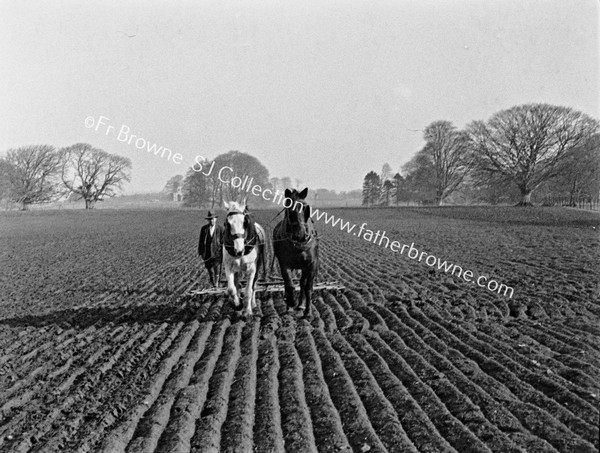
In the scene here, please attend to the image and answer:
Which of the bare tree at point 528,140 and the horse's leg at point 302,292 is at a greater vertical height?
the bare tree at point 528,140

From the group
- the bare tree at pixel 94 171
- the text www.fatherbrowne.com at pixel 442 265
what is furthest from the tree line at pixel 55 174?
the text www.fatherbrowne.com at pixel 442 265

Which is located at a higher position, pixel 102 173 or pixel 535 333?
pixel 102 173

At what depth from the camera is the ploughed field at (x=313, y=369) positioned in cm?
357

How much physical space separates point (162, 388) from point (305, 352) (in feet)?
5.96

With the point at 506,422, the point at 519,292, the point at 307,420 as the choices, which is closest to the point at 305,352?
the point at 307,420

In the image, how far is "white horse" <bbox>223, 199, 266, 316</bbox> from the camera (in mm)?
6852

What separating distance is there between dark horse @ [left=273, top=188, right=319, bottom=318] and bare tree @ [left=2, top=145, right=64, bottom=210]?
149 feet

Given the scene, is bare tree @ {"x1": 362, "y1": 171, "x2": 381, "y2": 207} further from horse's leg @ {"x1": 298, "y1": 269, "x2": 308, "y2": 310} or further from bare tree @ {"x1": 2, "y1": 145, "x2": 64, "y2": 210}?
horse's leg @ {"x1": 298, "y1": 269, "x2": 308, "y2": 310}

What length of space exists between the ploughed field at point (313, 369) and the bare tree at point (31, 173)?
134ft

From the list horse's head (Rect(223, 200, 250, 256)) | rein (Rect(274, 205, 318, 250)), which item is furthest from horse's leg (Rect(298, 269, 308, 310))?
horse's head (Rect(223, 200, 250, 256))

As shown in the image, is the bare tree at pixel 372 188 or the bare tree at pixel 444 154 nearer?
the bare tree at pixel 444 154

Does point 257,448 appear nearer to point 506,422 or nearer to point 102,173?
point 506,422

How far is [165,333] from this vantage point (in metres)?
6.64

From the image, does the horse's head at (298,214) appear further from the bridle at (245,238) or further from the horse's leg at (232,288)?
the horse's leg at (232,288)
